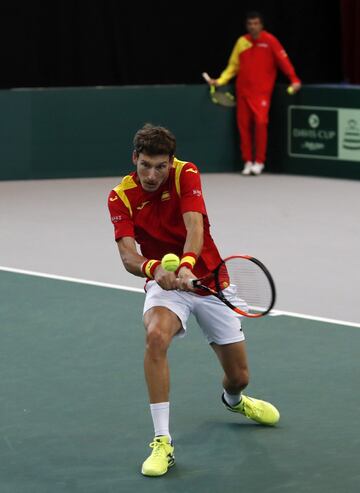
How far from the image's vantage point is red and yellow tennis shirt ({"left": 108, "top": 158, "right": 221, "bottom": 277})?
19.2ft

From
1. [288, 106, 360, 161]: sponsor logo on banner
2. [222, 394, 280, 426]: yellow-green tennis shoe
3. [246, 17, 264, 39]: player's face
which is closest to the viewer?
[222, 394, 280, 426]: yellow-green tennis shoe

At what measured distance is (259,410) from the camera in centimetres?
621

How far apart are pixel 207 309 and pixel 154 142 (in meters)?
0.83

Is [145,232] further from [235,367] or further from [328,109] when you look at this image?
[328,109]

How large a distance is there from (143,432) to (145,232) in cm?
99

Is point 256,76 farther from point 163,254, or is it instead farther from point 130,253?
point 130,253

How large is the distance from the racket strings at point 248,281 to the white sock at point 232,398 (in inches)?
21.1

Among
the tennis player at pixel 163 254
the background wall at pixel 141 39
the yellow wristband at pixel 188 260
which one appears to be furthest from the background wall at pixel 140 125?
the yellow wristband at pixel 188 260

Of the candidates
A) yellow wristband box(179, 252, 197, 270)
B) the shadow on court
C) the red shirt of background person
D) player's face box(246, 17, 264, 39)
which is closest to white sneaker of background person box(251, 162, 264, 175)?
the red shirt of background person

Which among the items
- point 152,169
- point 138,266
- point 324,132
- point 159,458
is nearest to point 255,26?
point 324,132

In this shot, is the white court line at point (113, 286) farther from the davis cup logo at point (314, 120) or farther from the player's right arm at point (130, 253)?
the davis cup logo at point (314, 120)

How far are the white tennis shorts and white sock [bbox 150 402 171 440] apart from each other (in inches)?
14.5

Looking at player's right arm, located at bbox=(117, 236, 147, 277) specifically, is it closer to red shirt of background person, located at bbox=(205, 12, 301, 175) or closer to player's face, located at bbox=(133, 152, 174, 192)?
player's face, located at bbox=(133, 152, 174, 192)

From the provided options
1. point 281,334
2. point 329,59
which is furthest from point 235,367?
point 329,59
